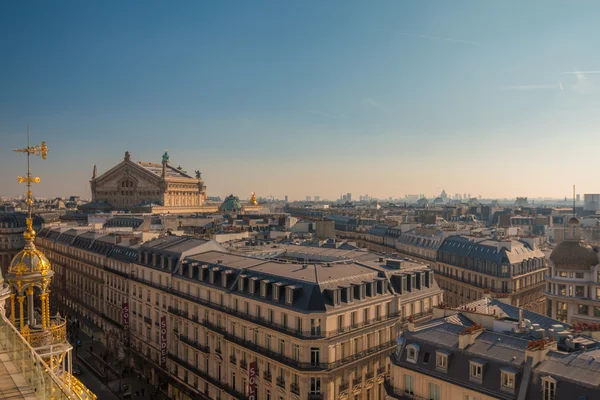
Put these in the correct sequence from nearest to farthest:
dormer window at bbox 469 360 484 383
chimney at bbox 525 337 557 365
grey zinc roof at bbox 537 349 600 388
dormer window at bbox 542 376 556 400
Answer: grey zinc roof at bbox 537 349 600 388 → dormer window at bbox 542 376 556 400 → chimney at bbox 525 337 557 365 → dormer window at bbox 469 360 484 383

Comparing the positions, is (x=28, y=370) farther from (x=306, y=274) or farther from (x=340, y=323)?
(x=306, y=274)

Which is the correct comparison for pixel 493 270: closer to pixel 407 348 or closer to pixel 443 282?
pixel 443 282

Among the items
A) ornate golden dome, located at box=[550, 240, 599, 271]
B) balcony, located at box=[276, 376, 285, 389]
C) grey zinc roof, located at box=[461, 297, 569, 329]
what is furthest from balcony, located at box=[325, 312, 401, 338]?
ornate golden dome, located at box=[550, 240, 599, 271]

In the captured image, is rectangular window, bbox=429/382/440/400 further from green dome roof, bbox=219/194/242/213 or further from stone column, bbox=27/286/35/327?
green dome roof, bbox=219/194/242/213

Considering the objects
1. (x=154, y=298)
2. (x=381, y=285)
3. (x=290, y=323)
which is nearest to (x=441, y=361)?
(x=290, y=323)

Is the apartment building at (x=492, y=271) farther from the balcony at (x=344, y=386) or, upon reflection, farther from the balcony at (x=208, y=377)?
the balcony at (x=208, y=377)

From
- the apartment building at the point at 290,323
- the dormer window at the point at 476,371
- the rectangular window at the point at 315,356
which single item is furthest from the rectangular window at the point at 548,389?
the rectangular window at the point at 315,356

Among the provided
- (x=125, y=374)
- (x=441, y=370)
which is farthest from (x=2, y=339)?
(x=125, y=374)
